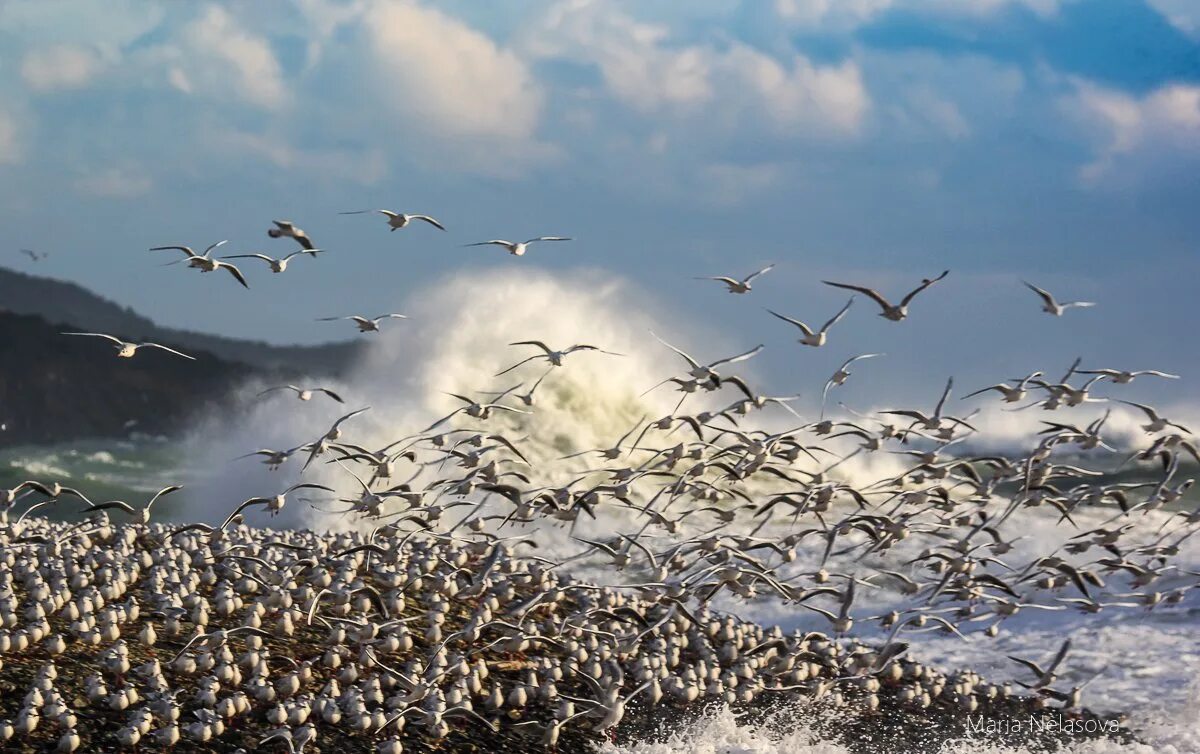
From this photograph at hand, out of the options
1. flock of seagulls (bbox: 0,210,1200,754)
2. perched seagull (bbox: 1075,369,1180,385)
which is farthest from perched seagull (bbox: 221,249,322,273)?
perched seagull (bbox: 1075,369,1180,385)

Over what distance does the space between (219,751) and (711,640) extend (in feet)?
34.2

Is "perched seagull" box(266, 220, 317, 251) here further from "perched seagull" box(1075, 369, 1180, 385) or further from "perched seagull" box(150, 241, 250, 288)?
"perched seagull" box(1075, 369, 1180, 385)

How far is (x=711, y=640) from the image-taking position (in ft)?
84.4

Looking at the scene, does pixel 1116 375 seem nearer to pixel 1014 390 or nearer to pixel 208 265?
pixel 1014 390

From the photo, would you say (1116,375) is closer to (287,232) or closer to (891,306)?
(891,306)

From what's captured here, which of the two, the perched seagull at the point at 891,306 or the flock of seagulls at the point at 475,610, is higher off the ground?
the perched seagull at the point at 891,306

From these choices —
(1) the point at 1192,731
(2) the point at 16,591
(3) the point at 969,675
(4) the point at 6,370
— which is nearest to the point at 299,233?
(2) the point at 16,591

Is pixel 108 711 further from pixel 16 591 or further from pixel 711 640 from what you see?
pixel 711 640

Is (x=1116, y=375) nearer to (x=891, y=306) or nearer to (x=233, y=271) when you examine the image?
(x=891, y=306)

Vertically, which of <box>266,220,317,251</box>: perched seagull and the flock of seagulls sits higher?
<box>266,220,317,251</box>: perched seagull

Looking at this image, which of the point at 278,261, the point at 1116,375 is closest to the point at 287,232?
the point at 278,261

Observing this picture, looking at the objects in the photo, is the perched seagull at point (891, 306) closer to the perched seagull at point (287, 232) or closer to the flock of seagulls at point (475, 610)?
the flock of seagulls at point (475, 610)

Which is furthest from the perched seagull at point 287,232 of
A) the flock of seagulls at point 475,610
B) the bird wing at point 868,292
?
the bird wing at point 868,292

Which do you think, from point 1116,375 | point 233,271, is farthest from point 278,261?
point 1116,375
